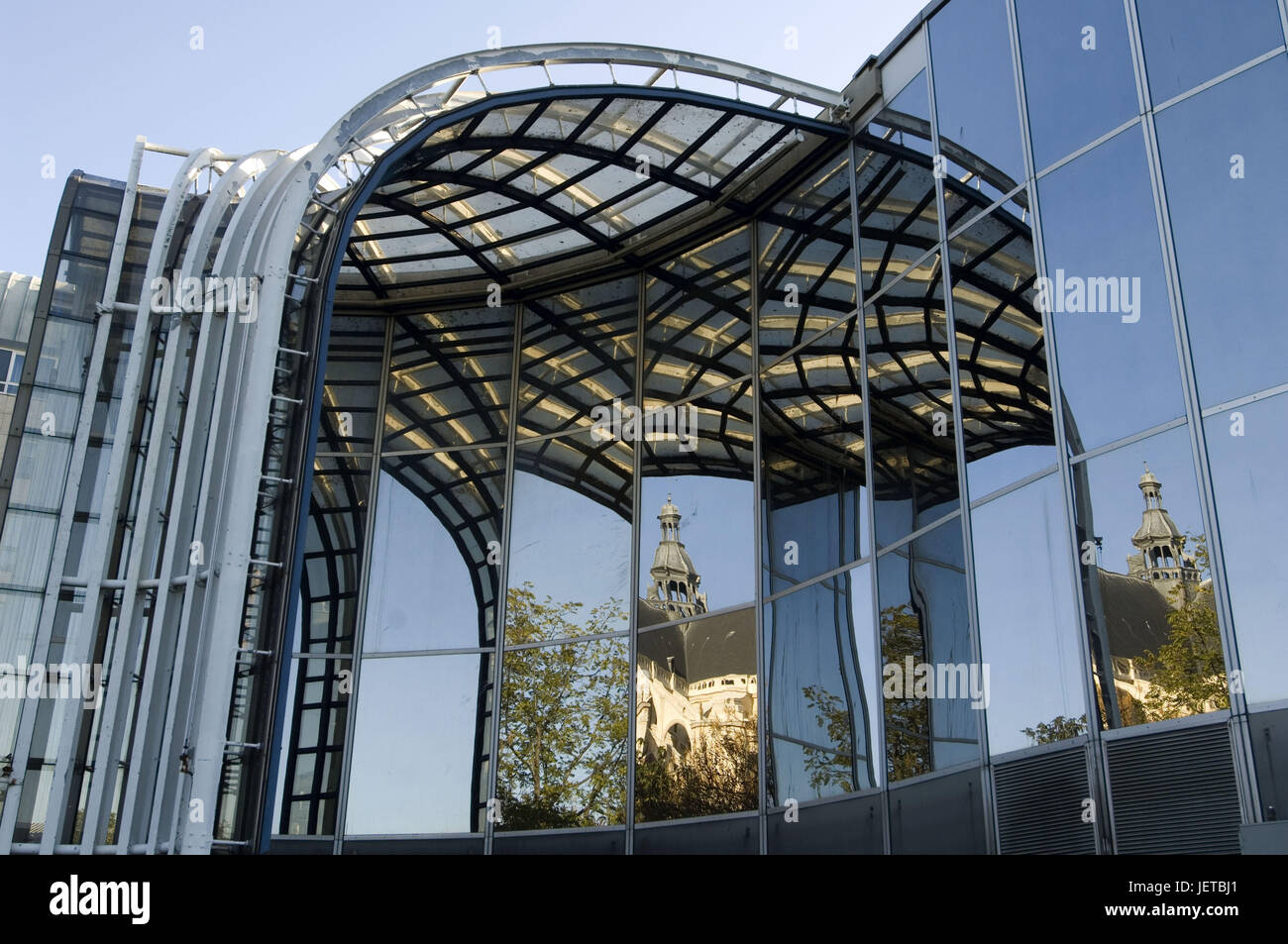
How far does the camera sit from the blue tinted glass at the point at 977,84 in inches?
535

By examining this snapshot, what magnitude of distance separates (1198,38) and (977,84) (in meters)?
3.32

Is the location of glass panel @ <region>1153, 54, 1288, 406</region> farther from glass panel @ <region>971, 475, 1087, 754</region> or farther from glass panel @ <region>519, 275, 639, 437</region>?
glass panel @ <region>519, 275, 639, 437</region>

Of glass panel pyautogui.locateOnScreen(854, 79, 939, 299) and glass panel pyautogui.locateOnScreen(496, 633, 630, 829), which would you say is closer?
glass panel pyautogui.locateOnScreen(854, 79, 939, 299)

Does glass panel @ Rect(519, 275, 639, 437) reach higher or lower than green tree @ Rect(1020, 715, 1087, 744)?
higher

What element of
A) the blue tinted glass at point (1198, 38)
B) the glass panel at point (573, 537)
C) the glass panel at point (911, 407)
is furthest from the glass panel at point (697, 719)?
the blue tinted glass at point (1198, 38)

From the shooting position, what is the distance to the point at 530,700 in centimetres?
1942

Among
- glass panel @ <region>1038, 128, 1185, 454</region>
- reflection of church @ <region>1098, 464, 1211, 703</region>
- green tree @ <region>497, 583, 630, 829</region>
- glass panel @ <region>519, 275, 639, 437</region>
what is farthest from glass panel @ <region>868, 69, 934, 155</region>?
green tree @ <region>497, 583, 630, 829</region>

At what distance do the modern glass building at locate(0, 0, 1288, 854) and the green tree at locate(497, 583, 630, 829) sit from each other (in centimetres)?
6

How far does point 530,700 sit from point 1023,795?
9567 millimetres

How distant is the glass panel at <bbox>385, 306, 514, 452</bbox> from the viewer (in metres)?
21.3

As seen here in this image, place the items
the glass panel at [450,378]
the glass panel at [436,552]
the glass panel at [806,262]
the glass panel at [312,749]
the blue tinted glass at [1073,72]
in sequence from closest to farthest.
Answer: the blue tinted glass at [1073,72] → the glass panel at [806,262] → the glass panel at [312,749] → the glass panel at [436,552] → the glass panel at [450,378]

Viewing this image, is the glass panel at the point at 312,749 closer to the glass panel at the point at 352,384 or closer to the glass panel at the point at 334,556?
the glass panel at the point at 334,556

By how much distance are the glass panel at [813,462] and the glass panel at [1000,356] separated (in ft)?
7.78
